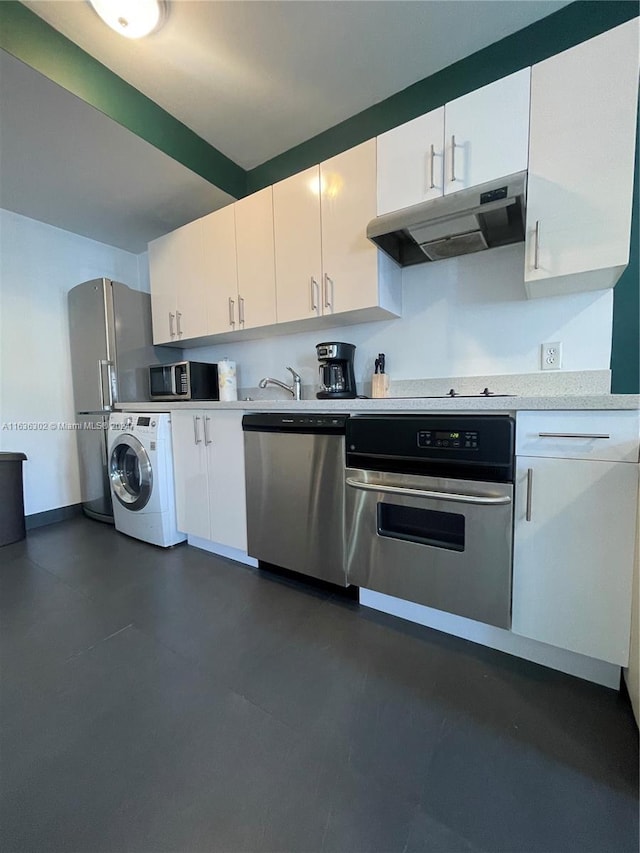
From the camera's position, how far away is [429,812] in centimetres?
85

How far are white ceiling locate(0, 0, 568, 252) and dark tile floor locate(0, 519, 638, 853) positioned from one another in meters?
2.52

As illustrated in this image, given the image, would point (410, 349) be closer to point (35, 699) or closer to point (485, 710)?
point (485, 710)

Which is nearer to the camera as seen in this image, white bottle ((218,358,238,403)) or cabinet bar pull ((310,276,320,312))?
cabinet bar pull ((310,276,320,312))

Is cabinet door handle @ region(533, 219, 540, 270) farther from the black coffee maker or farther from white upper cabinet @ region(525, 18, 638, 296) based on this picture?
the black coffee maker

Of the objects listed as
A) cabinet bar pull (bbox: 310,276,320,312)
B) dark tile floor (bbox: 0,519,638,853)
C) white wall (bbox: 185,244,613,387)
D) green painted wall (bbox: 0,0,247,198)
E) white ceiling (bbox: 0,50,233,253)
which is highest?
green painted wall (bbox: 0,0,247,198)

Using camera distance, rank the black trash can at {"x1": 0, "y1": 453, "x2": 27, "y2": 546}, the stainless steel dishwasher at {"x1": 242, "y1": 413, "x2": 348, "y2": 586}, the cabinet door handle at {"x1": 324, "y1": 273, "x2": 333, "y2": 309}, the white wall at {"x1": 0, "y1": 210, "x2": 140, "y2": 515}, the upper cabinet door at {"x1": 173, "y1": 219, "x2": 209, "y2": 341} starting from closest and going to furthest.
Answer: the stainless steel dishwasher at {"x1": 242, "y1": 413, "x2": 348, "y2": 586}
the cabinet door handle at {"x1": 324, "y1": 273, "x2": 333, "y2": 309}
the black trash can at {"x1": 0, "y1": 453, "x2": 27, "y2": 546}
the upper cabinet door at {"x1": 173, "y1": 219, "x2": 209, "y2": 341}
the white wall at {"x1": 0, "y1": 210, "x2": 140, "y2": 515}

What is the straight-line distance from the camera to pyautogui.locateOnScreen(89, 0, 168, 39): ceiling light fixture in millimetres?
1486

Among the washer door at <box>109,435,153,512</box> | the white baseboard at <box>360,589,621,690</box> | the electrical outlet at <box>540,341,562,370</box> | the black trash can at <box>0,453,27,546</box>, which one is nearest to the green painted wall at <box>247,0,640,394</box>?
the electrical outlet at <box>540,341,562,370</box>

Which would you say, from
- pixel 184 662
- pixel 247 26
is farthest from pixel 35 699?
Answer: pixel 247 26

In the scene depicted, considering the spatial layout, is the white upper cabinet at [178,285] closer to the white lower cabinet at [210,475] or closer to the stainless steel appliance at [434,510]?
the white lower cabinet at [210,475]

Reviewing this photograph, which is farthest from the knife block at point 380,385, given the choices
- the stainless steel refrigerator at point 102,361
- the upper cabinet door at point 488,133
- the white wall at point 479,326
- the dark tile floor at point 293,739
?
the stainless steel refrigerator at point 102,361

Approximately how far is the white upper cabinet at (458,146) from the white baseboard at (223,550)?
6.72 feet

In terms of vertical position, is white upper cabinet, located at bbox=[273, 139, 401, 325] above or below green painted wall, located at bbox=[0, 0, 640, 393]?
below

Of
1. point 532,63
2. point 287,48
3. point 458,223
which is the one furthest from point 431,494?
point 287,48
